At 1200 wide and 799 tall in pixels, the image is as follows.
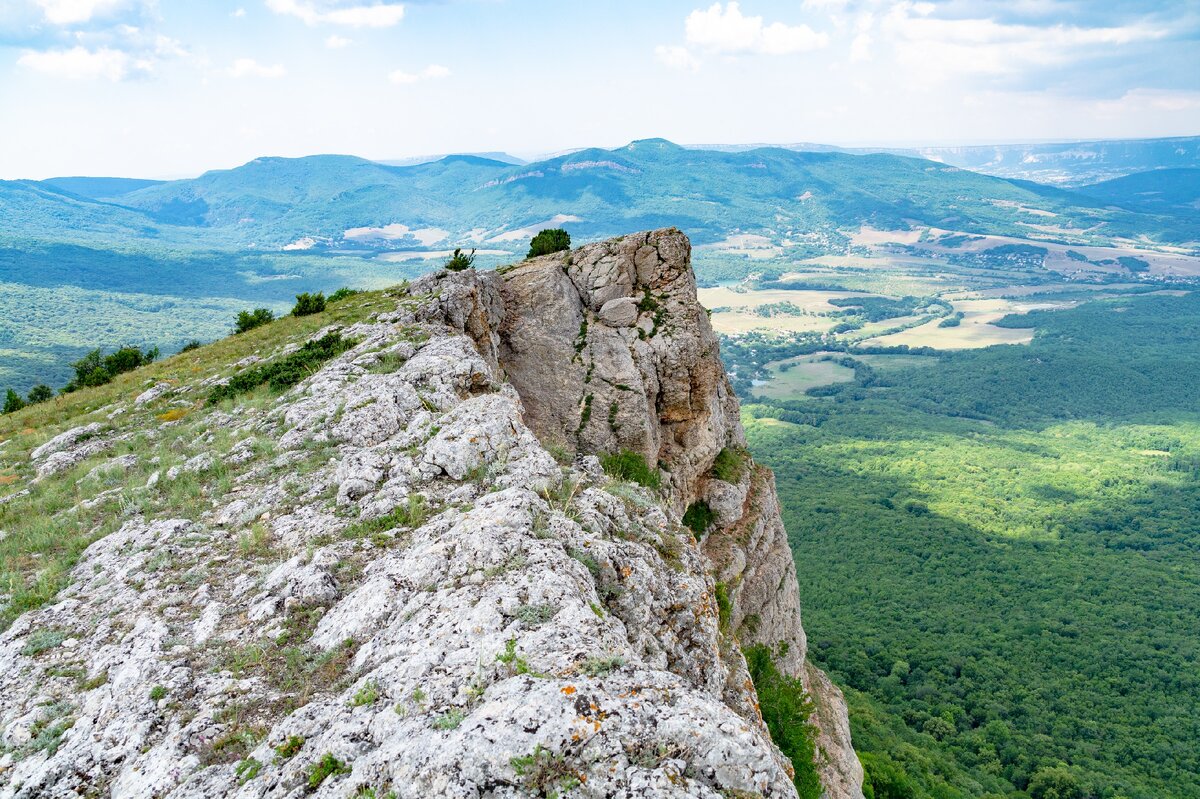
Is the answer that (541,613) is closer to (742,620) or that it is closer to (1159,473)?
(742,620)

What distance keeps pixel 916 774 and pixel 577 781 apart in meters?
48.2

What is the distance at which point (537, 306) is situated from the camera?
29312 millimetres

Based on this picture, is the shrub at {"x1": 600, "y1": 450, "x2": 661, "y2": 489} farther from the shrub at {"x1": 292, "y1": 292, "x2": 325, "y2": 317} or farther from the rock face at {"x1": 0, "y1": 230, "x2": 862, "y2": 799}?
the shrub at {"x1": 292, "y1": 292, "x2": 325, "y2": 317}

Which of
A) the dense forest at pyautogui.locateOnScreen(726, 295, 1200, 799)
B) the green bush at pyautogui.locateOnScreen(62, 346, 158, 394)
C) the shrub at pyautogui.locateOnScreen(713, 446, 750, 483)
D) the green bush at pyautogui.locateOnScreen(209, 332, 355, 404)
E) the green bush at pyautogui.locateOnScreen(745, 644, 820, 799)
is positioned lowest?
the dense forest at pyautogui.locateOnScreen(726, 295, 1200, 799)

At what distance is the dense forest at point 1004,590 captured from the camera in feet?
177

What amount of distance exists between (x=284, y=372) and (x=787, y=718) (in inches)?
875

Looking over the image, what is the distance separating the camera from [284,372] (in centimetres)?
2169

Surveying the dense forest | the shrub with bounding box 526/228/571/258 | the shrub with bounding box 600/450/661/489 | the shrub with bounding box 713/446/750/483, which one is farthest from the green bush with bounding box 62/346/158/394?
the dense forest

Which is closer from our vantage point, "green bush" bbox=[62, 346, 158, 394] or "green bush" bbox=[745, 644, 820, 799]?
"green bush" bbox=[745, 644, 820, 799]

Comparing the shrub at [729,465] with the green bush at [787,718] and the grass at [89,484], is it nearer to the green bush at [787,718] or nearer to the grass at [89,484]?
the green bush at [787,718]

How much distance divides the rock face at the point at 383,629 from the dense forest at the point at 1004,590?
35310 mm

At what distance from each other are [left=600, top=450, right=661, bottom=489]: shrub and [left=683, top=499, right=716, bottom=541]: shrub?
4081mm

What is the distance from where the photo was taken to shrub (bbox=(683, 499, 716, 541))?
98.6 feet

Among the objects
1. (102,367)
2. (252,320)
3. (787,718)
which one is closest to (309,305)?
(252,320)
